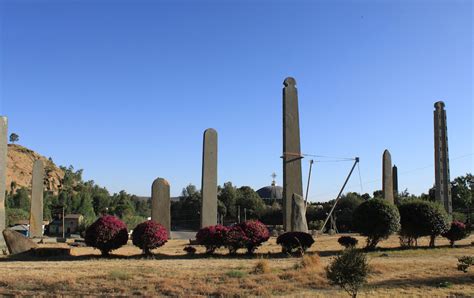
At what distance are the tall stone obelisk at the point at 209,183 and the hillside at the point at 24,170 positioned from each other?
123292 millimetres

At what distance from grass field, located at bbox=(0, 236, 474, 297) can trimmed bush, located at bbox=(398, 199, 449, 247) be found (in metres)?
4.56

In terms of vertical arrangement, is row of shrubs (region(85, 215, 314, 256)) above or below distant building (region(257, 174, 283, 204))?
below

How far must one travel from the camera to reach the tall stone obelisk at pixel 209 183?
26.6 meters

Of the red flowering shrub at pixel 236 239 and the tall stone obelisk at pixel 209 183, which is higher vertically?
the tall stone obelisk at pixel 209 183

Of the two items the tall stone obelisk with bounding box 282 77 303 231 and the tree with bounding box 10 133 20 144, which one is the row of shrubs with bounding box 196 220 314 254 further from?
the tree with bounding box 10 133 20 144

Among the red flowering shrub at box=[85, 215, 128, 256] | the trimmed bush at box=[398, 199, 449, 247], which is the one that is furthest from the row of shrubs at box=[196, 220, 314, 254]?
the trimmed bush at box=[398, 199, 449, 247]

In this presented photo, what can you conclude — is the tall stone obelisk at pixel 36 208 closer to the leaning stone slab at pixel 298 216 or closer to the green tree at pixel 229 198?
the leaning stone slab at pixel 298 216

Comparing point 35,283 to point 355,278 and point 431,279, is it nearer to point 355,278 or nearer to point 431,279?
point 355,278

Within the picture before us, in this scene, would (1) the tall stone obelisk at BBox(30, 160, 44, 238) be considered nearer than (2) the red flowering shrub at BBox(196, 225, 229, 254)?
No

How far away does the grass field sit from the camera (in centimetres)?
1189

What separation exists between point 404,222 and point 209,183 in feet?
33.3

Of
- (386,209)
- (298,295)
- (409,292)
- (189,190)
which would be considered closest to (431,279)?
(409,292)

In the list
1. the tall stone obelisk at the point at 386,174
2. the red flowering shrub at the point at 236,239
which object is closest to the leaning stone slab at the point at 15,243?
the red flowering shrub at the point at 236,239

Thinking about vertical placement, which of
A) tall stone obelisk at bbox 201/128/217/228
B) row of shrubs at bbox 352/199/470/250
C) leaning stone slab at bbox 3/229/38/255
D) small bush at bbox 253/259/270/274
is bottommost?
small bush at bbox 253/259/270/274
